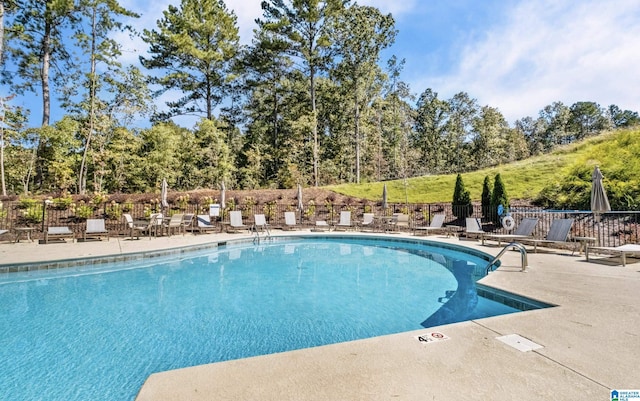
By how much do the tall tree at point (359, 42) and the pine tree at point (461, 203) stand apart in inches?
375

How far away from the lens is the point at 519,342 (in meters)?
2.53

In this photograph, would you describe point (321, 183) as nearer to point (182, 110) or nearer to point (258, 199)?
Result: point (258, 199)

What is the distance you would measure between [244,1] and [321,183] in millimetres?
14353

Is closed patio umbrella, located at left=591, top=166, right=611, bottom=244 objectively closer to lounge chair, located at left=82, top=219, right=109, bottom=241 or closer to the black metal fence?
the black metal fence

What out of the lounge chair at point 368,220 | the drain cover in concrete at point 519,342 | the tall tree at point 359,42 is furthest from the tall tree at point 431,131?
the drain cover in concrete at point 519,342

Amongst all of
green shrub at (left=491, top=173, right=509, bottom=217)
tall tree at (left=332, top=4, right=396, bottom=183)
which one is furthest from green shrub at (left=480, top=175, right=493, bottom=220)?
tall tree at (left=332, top=4, right=396, bottom=183)

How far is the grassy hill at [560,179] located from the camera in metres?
11.0

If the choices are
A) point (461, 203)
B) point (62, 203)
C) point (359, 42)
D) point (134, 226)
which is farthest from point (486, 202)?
point (62, 203)

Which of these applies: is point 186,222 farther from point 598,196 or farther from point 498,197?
point 598,196

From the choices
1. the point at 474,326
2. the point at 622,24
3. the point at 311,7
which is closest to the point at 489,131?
the point at 311,7

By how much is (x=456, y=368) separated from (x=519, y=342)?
0.81 m

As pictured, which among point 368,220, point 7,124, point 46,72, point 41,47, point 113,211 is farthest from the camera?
point 41,47

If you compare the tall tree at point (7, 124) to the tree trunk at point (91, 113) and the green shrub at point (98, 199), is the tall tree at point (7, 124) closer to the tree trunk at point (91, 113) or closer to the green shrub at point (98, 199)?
the tree trunk at point (91, 113)

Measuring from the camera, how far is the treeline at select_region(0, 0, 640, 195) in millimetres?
17297
